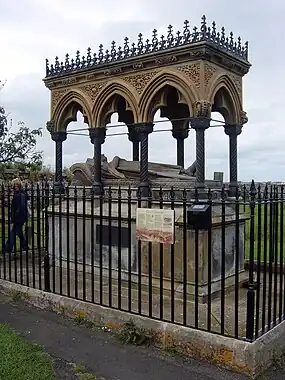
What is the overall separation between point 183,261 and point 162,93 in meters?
3.25

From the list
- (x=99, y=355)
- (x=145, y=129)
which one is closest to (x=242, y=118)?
(x=145, y=129)

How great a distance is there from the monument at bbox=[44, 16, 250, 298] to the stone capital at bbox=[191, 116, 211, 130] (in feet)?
0.05

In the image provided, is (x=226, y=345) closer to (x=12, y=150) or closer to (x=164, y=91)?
(x=164, y=91)

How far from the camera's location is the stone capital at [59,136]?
9094 mm

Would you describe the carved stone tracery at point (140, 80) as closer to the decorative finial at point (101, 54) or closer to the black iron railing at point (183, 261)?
the decorative finial at point (101, 54)

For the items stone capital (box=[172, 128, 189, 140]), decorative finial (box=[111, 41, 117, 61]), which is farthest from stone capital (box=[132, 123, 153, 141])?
stone capital (box=[172, 128, 189, 140])

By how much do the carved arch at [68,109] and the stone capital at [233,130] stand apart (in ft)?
9.19

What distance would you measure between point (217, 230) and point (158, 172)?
197 cm

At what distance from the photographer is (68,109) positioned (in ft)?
29.7

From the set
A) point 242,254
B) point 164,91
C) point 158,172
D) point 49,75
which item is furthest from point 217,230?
point 49,75

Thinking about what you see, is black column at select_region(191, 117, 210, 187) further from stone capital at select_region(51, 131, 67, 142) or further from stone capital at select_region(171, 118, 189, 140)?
stone capital at select_region(51, 131, 67, 142)

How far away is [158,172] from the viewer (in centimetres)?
818

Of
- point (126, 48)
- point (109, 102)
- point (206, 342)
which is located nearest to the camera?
point (206, 342)

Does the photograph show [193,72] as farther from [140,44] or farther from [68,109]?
[68,109]
